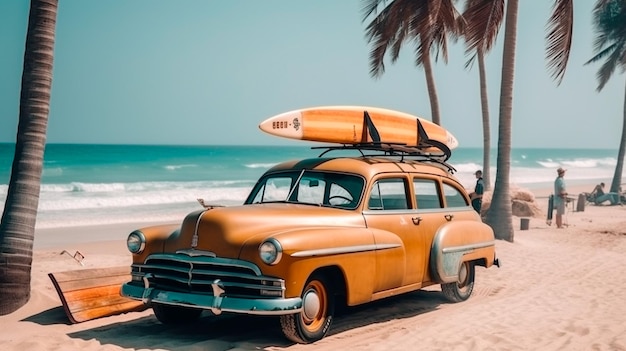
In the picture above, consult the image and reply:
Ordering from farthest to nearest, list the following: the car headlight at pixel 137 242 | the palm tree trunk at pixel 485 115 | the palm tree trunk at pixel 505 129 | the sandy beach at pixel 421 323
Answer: the palm tree trunk at pixel 485 115, the palm tree trunk at pixel 505 129, the car headlight at pixel 137 242, the sandy beach at pixel 421 323

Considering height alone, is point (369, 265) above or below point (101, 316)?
above

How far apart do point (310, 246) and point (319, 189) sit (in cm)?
151

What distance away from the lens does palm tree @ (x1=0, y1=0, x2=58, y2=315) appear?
27.3 ft

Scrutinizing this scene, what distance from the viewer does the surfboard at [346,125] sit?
785 cm

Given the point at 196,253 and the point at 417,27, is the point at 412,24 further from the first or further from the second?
the point at 196,253

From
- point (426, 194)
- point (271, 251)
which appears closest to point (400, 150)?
point (426, 194)

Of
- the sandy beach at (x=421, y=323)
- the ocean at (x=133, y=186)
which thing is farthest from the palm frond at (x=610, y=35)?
Answer: the sandy beach at (x=421, y=323)

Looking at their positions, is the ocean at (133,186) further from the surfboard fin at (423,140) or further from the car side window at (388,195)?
the car side window at (388,195)

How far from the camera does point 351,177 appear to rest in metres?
7.70

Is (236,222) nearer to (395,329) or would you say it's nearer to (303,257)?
(303,257)

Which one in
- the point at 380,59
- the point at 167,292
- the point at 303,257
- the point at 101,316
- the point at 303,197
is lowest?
the point at 101,316

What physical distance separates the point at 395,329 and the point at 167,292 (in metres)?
2.55

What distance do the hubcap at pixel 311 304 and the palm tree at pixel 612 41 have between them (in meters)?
29.5

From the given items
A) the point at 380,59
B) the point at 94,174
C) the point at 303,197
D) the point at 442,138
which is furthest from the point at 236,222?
the point at 94,174
